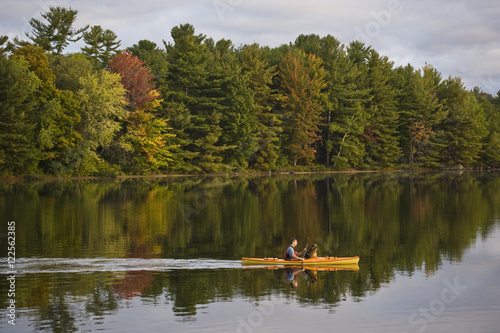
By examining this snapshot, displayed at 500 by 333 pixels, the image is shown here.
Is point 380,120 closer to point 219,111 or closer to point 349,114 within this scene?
point 349,114

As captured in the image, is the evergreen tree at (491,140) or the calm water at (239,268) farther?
the evergreen tree at (491,140)

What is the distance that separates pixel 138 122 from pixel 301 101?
26.1 meters

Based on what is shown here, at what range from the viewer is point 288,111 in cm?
8275

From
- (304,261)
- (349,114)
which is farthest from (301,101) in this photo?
(304,261)

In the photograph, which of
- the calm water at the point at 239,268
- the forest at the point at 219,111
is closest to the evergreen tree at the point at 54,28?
the forest at the point at 219,111

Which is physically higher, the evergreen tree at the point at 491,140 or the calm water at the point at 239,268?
the evergreen tree at the point at 491,140

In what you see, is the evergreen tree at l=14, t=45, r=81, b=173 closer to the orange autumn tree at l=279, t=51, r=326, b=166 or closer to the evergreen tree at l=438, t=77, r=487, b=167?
the orange autumn tree at l=279, t=51, r=326, b=166

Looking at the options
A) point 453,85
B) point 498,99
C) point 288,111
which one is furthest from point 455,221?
point 498,99

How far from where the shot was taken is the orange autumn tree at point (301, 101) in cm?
8069

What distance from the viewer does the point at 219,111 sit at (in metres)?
74.3

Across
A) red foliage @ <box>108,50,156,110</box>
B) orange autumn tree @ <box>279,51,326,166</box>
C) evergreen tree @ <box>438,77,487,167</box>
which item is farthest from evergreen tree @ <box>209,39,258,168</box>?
evergreen tree @ <box>438,77,487,167</box>

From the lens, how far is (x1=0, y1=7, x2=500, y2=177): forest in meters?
57.1

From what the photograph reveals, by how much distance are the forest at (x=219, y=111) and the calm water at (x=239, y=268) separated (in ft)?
58.7

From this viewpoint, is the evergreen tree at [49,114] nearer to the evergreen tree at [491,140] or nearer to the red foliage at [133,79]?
the red foliage at [133,79]
